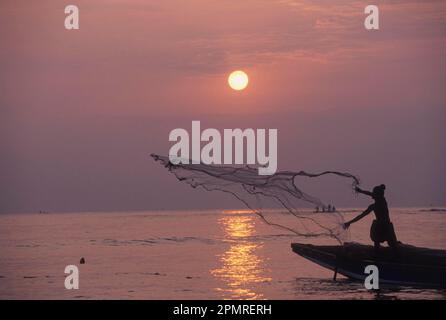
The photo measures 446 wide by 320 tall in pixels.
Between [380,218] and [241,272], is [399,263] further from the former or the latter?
[241,272]

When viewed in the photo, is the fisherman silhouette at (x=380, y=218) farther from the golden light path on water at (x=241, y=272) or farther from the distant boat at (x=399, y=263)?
the golden light path on water at (x=241, y=272)

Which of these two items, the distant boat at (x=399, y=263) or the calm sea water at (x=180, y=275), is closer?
the distant boat at (x=399, y=263)

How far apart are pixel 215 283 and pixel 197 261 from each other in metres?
14.0

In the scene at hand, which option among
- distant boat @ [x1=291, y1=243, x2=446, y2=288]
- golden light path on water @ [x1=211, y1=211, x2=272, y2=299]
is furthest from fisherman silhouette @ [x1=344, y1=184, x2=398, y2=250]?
golden light path on water @ [x1=211, y1=211, x2=272, y2=299]

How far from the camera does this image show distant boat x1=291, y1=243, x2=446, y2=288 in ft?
96.5

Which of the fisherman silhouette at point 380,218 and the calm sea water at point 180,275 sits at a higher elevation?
the fisherman silhouette at point 380,218

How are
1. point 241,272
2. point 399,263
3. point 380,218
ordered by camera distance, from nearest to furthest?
1. point 380,218
2. point 399,263
3. point 241,272

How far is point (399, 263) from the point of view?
29734mm

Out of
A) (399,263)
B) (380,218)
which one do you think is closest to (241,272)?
(399,263)

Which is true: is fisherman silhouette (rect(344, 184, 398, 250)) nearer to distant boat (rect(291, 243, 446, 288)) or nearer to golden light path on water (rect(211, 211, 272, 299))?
distant boat (rect(291, 243, 446, 288))

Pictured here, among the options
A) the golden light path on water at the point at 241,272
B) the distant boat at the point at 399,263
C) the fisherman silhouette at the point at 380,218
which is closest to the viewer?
the fisherman silhouette at the point at 380,218

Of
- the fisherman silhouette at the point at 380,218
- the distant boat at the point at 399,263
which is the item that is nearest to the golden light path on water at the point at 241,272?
the distant boat at the point at 399,263

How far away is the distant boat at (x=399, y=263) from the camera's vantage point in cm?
2940
